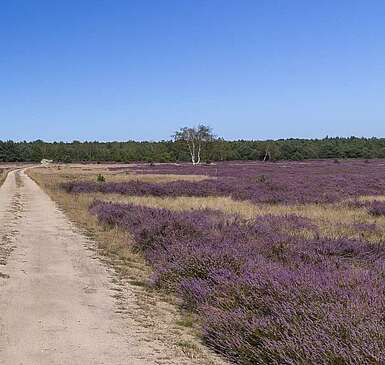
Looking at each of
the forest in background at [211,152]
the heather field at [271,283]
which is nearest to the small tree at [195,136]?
the forest in background at [211,152]

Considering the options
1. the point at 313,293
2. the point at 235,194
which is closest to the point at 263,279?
the point at 313,293

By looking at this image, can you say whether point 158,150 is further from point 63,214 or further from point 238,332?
point 238,332

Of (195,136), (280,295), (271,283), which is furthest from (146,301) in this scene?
(195,136)

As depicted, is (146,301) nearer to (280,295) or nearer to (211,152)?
(280,295)

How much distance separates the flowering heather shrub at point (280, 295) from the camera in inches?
183

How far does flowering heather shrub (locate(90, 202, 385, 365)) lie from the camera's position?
4656 mm

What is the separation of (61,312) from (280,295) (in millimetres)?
3048

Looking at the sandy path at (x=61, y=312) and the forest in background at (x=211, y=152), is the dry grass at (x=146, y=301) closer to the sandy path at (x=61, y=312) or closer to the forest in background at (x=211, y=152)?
the sandy path at (x=61, y=312)

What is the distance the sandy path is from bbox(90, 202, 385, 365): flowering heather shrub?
0.85 m

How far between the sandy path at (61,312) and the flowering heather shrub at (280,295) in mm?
849

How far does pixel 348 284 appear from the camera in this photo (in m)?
6.37

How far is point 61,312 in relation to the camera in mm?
7035

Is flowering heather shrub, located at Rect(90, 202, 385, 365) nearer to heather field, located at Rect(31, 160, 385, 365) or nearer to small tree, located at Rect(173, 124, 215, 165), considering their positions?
heather field, located at Rect(31, 160, 385, 365)

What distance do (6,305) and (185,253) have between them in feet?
10.3
